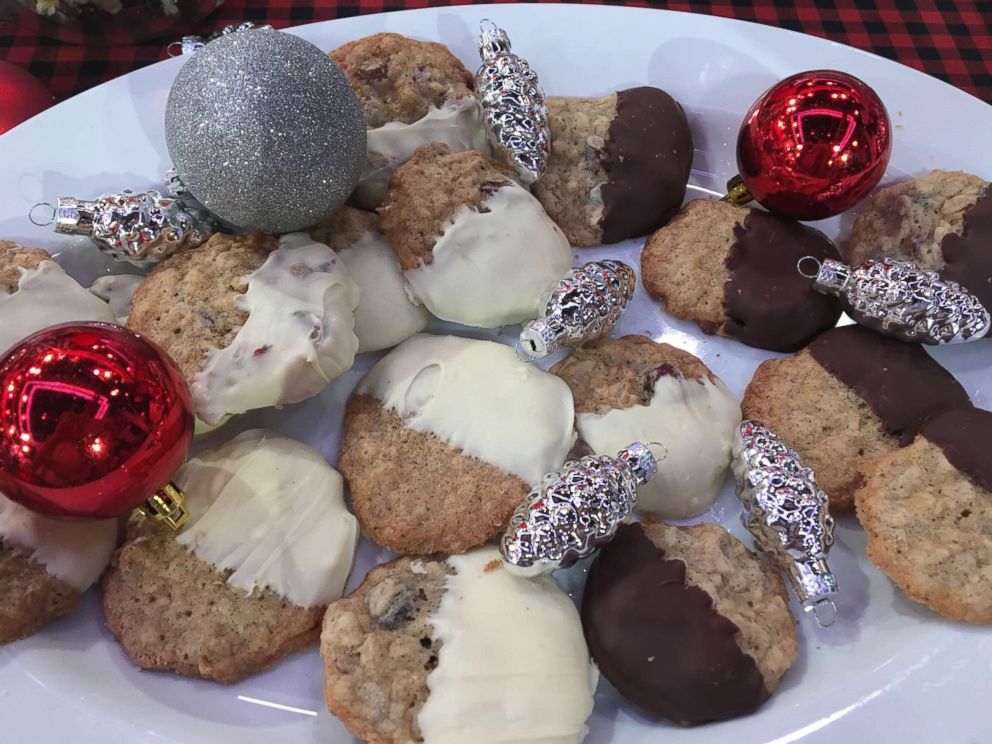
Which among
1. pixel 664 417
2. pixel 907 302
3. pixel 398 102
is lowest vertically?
pixel 664 417

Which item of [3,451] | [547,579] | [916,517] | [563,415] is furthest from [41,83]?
[916,517]

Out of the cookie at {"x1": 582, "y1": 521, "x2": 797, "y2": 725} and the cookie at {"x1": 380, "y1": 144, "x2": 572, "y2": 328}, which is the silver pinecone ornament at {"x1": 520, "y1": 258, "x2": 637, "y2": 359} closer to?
the cookie at {"x1": 380, "y1": 144, "x2": 572, "y2": 328}

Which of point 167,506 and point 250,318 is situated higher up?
point 250,318

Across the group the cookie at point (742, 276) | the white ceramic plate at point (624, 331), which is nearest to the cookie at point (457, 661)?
the white ceramic plate at point (624, 331)

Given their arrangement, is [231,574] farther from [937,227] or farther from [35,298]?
[937,227]

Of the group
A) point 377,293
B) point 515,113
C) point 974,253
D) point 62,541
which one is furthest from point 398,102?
point 974,253

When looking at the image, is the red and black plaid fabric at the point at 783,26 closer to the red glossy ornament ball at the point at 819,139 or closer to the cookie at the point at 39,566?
the red glossy ornament ball at the point at 819,139
